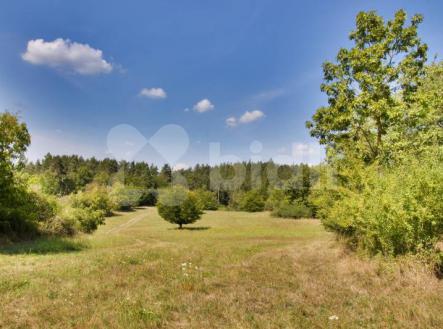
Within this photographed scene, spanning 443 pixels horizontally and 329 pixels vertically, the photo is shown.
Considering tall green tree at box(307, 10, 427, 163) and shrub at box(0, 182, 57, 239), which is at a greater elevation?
tall green tree at box(307, 10, 427, 163)

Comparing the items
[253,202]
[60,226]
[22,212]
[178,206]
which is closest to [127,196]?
[253,202]

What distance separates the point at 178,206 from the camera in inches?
2072

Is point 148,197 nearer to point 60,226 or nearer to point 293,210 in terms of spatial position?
point 293,210

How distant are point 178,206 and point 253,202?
191 ft

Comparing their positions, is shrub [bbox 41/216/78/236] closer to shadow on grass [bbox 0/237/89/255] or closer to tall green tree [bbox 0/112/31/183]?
shadow on grass [bbox 0/237/89/255]

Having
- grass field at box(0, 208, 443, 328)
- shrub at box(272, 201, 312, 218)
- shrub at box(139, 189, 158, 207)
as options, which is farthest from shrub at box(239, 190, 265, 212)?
grass field at box(0, 208, 443, 328)

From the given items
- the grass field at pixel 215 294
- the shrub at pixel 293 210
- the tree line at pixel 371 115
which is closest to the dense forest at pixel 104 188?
the shrub at pixel 293 210

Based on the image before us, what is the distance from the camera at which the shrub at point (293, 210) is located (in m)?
78.7

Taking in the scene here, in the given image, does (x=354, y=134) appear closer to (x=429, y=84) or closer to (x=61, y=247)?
(x=429, y=84)

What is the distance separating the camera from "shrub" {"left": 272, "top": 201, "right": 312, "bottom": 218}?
7871 cm

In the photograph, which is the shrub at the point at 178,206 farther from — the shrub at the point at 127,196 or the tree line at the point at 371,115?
the shrub at the point at 127,196

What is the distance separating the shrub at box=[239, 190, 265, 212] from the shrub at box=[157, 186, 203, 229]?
55.4 metres

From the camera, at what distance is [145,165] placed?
6304 inches

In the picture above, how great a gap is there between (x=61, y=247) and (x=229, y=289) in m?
14.1
